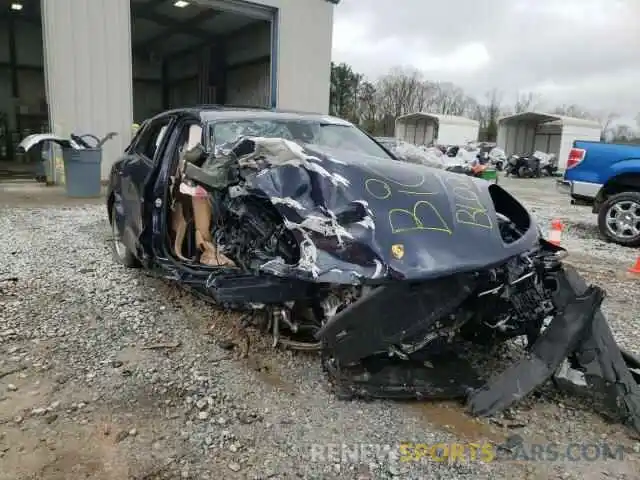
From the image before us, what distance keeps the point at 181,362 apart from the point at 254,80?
15.5 metres

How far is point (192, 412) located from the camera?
2.65 metres

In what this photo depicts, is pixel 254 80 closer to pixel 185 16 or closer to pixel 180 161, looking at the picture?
pixel 185 16

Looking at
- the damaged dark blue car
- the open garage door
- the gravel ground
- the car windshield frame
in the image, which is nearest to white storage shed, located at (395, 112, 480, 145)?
the open garage door

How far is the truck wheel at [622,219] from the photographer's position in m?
6.95

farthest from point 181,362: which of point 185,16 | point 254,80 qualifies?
point 185,16

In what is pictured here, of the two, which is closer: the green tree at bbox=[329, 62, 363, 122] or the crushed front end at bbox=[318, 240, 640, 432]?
the crushed front end at bbox=[318, 240, 640, 432]

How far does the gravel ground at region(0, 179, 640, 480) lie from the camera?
2.27 m

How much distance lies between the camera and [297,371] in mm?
3086

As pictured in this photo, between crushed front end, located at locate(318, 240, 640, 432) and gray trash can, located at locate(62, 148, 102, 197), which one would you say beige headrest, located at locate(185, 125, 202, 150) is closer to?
crushed front end, located at locate(318, 240, 640, 432)

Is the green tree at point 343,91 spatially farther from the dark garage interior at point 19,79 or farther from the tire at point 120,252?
the tire at point 120,252

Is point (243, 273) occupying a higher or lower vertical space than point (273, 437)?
higher

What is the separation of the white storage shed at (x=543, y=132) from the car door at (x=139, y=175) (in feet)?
74.7

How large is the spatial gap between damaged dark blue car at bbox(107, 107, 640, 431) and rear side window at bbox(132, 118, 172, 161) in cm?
129

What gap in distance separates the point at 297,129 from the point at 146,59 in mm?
21326
